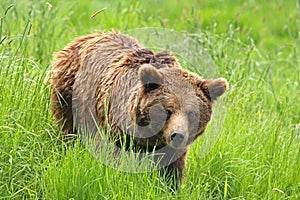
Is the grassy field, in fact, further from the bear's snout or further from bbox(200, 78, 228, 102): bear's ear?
bbox(200, 78, 228, 102): bear's ear

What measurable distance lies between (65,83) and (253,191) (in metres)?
1.61

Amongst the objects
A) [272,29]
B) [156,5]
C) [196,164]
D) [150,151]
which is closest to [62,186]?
[150,151]

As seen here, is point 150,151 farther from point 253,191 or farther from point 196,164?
point 253,191

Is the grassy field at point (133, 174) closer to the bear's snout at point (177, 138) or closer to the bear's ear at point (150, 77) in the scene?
the bear's snout at point (177, 138)

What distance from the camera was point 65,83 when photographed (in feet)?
15.8

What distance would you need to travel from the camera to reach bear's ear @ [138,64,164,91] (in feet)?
13.2

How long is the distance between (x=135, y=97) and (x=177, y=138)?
47 centimetres

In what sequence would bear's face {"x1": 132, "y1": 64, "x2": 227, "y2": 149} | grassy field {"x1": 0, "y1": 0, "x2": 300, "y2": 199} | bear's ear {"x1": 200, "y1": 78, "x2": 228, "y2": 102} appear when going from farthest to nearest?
bear's ear {"x1": 200, "y1": 78, "x2": 228, "y2": 102}
bear's face {"x1": 132, "y1": 64, "x2": 227, "y2": 149}
grassy field {"x1": 0, "y1": 0, "x2": 300, "y2": 199}

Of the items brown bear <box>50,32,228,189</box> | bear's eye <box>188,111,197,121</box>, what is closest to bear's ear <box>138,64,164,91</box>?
brown bear <box>50,32,228,189</box>

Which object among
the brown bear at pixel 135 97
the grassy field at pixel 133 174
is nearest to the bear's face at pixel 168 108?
the brown bear at pixel 135 97

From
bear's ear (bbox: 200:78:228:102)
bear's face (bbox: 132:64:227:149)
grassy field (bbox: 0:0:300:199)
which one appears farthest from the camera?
bear's ear (bbox: 200:78:228:102)

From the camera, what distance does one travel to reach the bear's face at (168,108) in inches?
156

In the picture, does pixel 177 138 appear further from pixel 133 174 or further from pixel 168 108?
pixel 133 174

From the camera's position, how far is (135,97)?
416 centimetres
